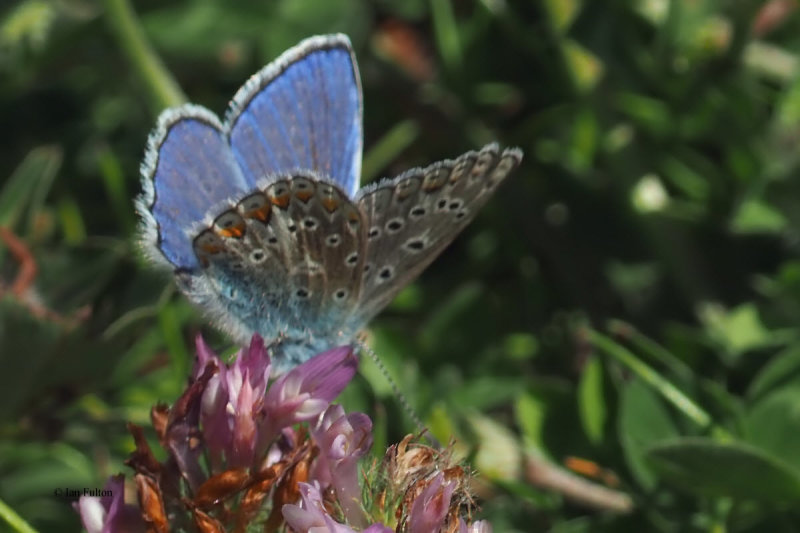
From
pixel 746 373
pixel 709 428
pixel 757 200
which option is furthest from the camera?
pixel 757 200

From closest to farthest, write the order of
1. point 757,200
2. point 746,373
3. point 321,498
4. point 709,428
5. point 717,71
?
1. point 321,498
2. point 709,428
3. point 746,373
4. point 757,200
5. point 717,71

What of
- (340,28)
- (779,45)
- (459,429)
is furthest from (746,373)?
(340,28)

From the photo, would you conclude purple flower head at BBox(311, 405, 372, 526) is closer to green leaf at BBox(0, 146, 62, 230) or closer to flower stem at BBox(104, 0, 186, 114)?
green leaf at BBox(0, 146, 62, 230)

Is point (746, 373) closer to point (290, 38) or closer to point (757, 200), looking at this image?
point (757, 200)

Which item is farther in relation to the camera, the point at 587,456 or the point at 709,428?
the point at 587,456

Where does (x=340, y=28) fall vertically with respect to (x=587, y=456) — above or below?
above

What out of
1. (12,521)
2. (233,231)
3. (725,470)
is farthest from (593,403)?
(12,521)

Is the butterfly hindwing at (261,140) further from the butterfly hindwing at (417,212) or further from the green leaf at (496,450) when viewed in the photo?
the green leaf at (496,450)
